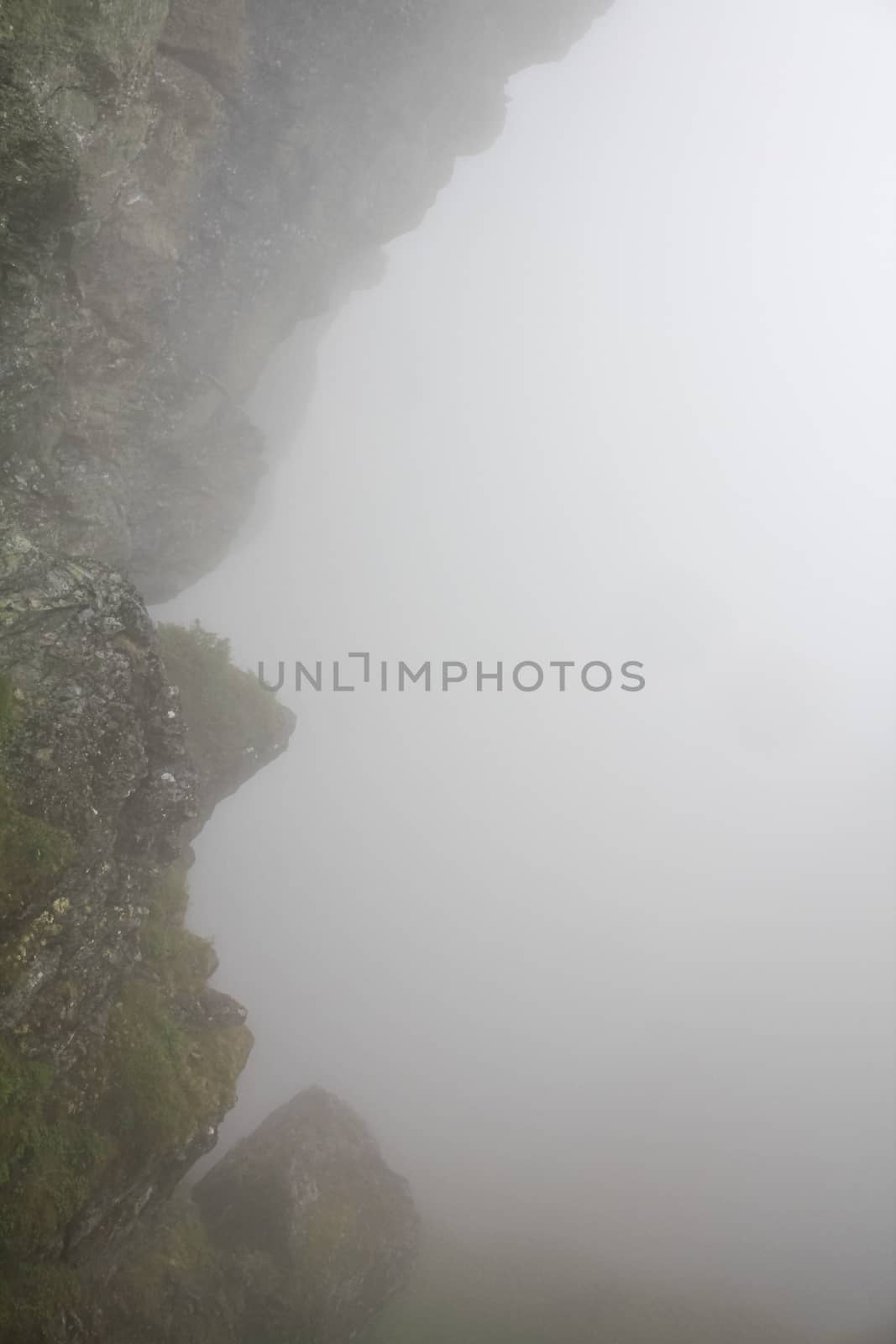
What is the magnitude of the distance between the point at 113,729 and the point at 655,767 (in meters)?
153

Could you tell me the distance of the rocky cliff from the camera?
1091cm

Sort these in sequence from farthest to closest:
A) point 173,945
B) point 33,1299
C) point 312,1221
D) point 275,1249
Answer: point 312,1221
point 275,1249
point 173,945
point 33,1299

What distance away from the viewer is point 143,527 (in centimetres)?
2861

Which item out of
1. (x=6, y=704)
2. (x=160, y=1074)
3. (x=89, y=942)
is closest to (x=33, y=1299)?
(x=160, y=1074)

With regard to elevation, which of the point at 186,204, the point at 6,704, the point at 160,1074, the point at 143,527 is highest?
the point at 186,204

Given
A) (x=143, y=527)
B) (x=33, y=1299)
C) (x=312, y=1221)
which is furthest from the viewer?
(x=143, y=527)

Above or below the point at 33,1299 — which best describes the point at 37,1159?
above

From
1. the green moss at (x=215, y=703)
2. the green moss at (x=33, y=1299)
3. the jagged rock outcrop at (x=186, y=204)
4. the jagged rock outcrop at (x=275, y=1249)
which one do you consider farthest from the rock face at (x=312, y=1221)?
the jagged rock outcrop at (x=186, y=204)

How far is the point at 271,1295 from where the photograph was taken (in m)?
17.1

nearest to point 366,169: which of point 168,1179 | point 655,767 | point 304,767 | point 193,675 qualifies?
point 193,675

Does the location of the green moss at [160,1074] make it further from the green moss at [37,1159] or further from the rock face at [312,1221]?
the rock face at [312,1221]

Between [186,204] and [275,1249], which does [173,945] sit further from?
[186,204]

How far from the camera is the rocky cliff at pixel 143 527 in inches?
429

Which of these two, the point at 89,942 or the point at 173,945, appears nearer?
the point at 89,942
